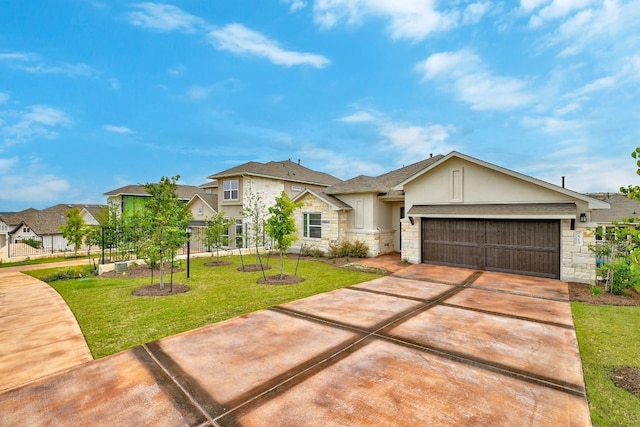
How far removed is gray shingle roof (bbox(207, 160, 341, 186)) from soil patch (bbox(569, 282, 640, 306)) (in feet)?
59.1

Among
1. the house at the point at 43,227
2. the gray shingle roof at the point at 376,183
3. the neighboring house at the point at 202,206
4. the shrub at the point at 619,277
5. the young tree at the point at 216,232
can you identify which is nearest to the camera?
the shrub at the point at 619,277

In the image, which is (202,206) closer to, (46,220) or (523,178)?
(523,178)

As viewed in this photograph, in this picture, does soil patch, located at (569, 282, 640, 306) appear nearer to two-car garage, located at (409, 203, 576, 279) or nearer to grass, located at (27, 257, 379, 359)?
two-car garage, located at (409, 203, 576, 279)

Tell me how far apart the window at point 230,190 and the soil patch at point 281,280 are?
12.4 m

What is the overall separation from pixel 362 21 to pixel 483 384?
17.4m

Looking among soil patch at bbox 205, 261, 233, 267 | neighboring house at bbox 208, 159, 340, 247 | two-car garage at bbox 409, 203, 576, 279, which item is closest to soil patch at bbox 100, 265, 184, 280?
soil patch at bbox 205, 261, 233, 267

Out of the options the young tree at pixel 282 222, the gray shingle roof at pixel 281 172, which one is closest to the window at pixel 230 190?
the gray shingle roof at pixel 281 172

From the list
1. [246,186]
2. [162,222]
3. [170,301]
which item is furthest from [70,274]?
[246,186]

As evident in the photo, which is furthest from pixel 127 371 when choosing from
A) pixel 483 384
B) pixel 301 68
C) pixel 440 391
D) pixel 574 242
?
pixel 301 68

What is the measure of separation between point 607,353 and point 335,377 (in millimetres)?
4552

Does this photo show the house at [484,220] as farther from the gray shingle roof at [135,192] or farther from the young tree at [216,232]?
the gray shingle roof at [135,192]

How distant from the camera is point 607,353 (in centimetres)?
479

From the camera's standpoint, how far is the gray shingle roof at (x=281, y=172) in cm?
2155

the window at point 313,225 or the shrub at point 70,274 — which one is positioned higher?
the window at point 313,225
